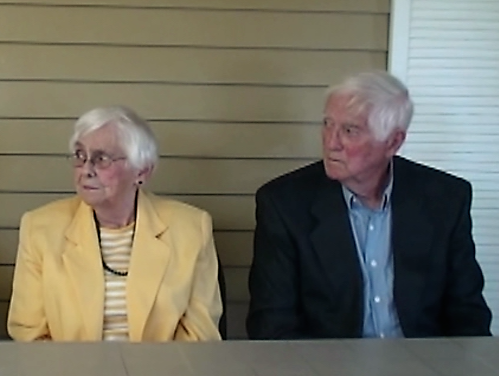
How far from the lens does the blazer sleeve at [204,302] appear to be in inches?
93.9

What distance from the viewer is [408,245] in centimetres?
245

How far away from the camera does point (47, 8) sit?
2.71 meters

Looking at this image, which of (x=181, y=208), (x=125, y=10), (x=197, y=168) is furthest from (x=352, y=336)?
(x=125, y=10)

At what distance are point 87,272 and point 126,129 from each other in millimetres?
390

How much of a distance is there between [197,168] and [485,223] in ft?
3.14

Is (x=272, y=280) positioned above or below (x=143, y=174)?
below

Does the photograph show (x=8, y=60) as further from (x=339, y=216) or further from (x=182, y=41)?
(x=339, y=216)

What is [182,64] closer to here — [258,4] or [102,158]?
[258,4]

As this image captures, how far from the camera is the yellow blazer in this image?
2322mm

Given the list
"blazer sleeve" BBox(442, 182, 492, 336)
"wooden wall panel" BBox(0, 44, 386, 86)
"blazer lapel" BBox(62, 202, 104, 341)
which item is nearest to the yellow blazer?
"blazer lapel" BBox(62, 202, 104, 341)

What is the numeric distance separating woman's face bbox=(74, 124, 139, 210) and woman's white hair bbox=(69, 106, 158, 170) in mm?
12

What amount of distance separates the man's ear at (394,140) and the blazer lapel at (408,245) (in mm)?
90

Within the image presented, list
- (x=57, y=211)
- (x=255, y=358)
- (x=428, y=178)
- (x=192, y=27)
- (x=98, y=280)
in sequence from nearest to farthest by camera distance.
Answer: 1. (x=255, y=358)
2. (x=98, y=280)
3. (x=57, y=211)
4. (x=428, y=178)
5. (x=192, y=27)

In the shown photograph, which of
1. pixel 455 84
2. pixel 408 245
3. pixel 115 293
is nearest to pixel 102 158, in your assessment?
pixel 115 293
